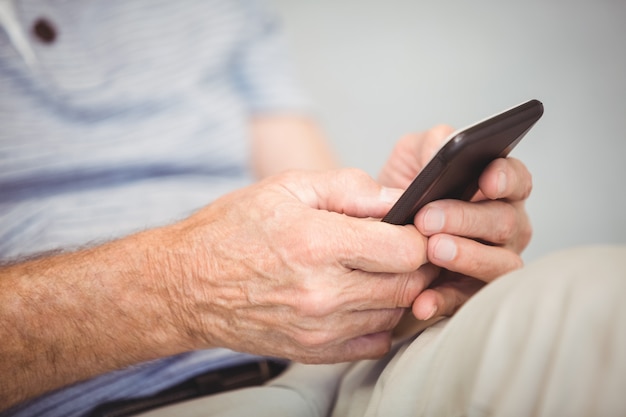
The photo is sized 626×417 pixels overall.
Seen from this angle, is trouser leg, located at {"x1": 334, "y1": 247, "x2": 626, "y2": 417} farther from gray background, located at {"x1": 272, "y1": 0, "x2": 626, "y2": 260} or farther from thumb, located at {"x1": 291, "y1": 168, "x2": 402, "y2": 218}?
gray background, located at {"x1": 272, "y1": 0, "x2": 626, "y2": 260}

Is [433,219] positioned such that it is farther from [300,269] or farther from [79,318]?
[79,318]

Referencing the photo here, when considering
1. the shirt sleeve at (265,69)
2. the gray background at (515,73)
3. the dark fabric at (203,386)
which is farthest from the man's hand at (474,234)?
the gray background at (515,73)

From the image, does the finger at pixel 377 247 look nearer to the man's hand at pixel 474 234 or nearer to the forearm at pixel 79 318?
Answer: the man's hand at pixel 474 234

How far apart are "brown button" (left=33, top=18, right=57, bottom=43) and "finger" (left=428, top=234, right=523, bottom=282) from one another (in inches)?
24.0

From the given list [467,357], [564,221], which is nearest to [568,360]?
[467,357]

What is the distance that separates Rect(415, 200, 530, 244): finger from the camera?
489 mm

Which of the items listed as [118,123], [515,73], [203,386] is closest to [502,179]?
[203,386]

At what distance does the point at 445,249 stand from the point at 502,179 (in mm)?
88

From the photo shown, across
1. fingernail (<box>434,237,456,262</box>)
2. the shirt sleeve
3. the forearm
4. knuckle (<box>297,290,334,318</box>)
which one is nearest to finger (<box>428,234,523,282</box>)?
fingernail (<box>434,237,456,262</box>)

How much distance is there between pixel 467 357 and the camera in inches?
16.2

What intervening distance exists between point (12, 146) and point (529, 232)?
658mm

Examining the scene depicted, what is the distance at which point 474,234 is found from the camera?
0.53 metres

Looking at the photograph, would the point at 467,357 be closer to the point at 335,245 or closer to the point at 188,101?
the point at 335,245

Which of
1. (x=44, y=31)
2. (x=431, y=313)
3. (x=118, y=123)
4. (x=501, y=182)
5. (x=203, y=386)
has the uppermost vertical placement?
(x=44, y=31)
